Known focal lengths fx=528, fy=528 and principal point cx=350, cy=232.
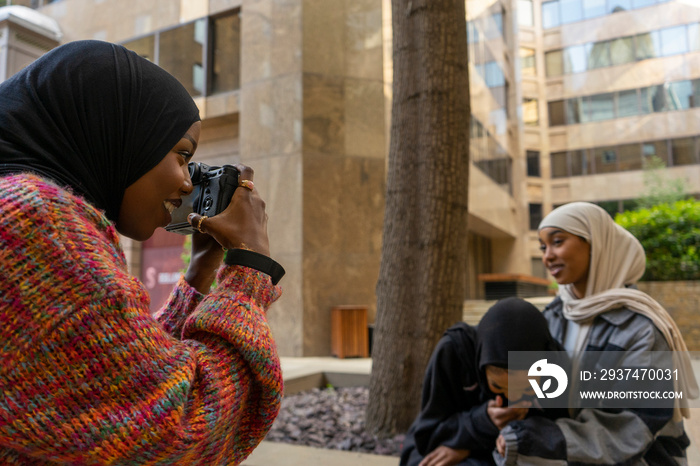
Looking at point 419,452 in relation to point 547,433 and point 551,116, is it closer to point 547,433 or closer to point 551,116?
point 547,433

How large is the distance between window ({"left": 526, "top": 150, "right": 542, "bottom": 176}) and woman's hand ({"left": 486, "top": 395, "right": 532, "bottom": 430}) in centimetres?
2487

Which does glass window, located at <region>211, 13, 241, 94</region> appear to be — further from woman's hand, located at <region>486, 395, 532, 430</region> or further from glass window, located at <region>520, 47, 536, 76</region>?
glass window, located at <region>520, 47, 536, 76</region>

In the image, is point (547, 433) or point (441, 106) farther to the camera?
point (441, 106)

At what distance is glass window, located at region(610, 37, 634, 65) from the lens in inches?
915

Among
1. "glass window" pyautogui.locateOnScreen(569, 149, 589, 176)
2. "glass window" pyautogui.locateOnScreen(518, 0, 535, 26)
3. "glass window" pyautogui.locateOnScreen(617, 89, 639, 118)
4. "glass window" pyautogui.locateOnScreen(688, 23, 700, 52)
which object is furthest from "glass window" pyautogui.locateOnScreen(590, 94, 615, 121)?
"glass window" pyautogui.locateOnScreen(518, 0, 535, 26)

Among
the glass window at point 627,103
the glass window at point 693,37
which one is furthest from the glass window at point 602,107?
the glass window at point 693,37

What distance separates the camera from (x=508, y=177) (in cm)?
2147

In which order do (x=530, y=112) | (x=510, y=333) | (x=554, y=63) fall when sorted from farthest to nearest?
1. (x=530, y=112)
2. (x=554, y=63)
3. (x=510, y=333)

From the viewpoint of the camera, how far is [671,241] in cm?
→ 760

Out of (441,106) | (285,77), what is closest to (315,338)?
(285,77)

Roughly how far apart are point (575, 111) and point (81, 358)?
2720cm

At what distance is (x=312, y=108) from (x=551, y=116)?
64.0ft

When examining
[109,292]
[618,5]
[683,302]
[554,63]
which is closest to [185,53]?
[683,302]

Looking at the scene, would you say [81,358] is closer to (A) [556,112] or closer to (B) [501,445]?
(B) [501,445]
